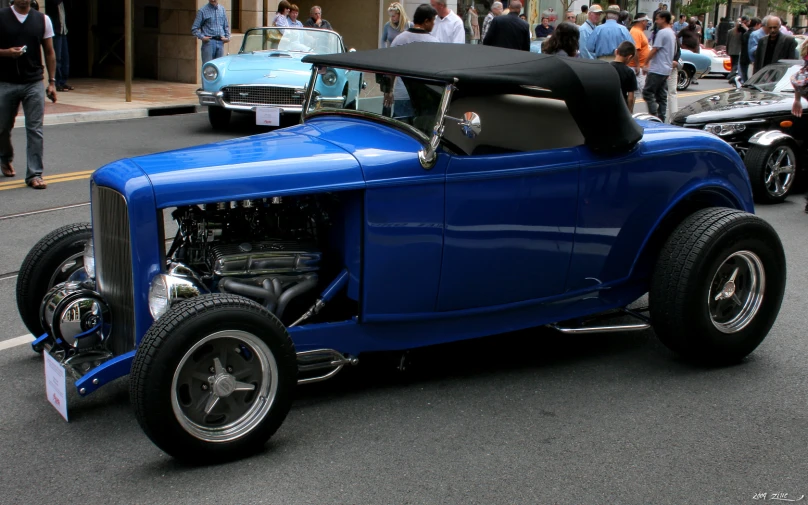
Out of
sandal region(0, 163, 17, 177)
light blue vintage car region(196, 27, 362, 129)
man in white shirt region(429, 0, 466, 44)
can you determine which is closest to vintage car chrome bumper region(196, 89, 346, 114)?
light blue vintage car region(196, 27, 362, 129)

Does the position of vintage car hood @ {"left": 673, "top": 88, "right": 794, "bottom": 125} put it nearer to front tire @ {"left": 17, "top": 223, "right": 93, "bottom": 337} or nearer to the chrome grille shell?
the chrome grille shell

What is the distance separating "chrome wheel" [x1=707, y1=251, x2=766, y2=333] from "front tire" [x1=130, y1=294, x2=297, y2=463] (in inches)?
96.2

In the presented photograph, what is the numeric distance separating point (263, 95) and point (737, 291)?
8.99m

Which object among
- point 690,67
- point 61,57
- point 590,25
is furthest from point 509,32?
point 690,67

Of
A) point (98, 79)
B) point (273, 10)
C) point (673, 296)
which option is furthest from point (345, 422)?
point (273, 10)

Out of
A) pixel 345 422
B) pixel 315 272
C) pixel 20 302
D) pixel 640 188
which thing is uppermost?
pixel 640 188

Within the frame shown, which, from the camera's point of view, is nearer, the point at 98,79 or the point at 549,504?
the point at 549,504

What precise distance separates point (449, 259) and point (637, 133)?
129 centimetres

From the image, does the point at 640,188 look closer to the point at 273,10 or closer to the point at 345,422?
the point at 345,422

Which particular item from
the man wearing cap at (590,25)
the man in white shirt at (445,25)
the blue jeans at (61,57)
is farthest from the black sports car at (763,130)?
the blue jeans at (61,57)

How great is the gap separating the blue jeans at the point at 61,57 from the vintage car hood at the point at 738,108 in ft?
36.1

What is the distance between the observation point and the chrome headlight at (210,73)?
42.7 feet

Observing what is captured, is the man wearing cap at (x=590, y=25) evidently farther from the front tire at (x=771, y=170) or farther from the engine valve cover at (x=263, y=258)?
the engine valve cover at (x=263, y=258)

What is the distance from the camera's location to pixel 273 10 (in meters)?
21.8
